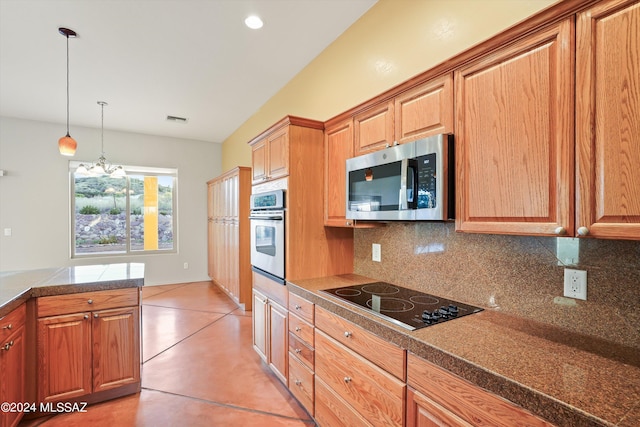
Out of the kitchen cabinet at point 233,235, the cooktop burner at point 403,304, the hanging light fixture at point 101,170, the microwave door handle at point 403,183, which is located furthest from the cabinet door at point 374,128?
the hanging light fixture at point 101,170

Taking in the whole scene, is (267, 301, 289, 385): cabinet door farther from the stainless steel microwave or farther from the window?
the window

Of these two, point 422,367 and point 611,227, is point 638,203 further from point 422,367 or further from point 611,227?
point 422,367

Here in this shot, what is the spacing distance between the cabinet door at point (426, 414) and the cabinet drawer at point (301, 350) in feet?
2.83

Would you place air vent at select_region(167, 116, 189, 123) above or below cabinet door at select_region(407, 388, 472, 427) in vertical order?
above

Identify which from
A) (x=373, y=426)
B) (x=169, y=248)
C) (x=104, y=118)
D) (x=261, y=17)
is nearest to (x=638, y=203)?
(x=373, y=426)

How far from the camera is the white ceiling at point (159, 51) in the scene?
95.7 inches

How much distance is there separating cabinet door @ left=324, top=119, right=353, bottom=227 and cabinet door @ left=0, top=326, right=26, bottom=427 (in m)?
2.13

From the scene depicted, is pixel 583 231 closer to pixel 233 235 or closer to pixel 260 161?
pixel 260 161

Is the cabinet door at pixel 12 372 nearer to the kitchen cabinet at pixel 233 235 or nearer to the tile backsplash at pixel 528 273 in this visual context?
the tile backsplash at pixel 528 273

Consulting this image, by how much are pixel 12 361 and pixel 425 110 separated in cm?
287

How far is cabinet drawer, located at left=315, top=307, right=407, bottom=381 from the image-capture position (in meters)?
1.34

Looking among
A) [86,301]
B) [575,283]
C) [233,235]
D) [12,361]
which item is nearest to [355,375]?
[575,283]

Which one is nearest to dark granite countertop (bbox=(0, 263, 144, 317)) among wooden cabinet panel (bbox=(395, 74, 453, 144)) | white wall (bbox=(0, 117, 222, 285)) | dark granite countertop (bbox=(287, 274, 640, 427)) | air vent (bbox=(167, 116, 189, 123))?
dark granite countertop (bbox=(287, 274, 640, 427))

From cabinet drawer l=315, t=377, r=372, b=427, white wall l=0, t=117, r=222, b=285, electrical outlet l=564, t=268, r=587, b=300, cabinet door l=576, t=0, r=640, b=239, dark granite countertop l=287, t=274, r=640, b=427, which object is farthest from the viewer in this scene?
white wall l=0, t=117, r=222, b=285
